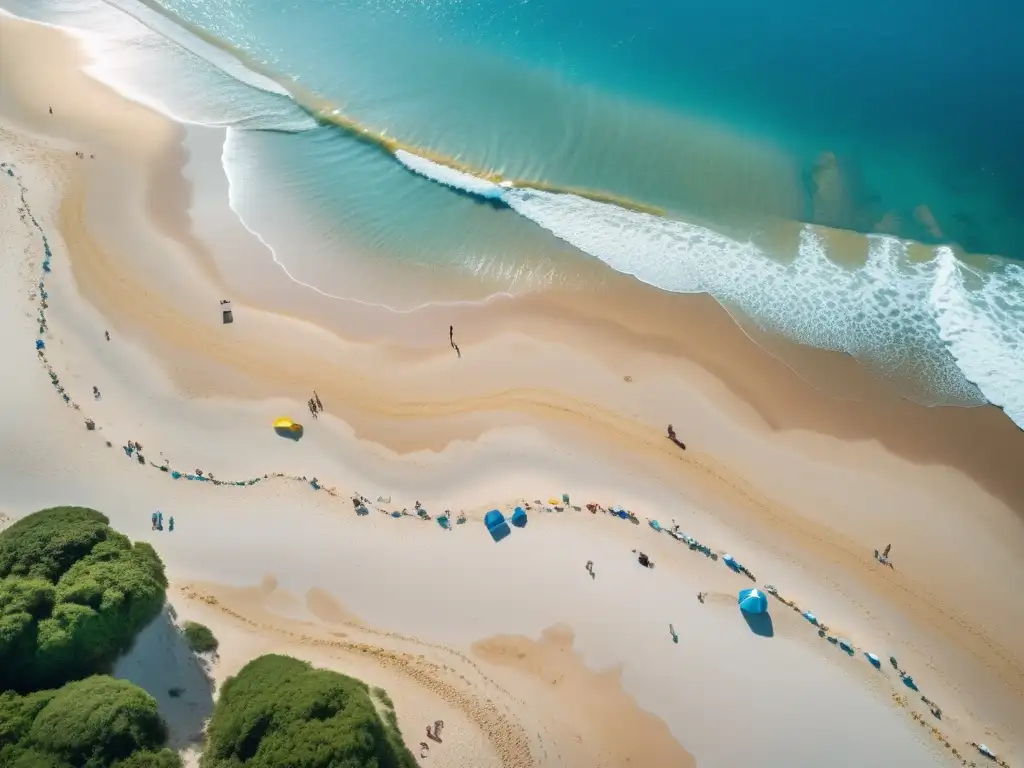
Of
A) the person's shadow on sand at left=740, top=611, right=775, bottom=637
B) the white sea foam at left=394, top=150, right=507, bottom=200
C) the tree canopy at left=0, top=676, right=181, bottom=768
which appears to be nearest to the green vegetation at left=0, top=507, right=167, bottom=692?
the tree canopy at left=0, top=676, right=181, bottom=768

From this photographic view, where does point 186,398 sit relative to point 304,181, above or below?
below

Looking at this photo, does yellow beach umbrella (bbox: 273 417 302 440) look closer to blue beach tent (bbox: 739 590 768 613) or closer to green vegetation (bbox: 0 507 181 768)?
green vegetation (bbox: 0 507 181 768)

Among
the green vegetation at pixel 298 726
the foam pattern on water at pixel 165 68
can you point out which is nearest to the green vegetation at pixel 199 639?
the green vegetation at pixel 298 726

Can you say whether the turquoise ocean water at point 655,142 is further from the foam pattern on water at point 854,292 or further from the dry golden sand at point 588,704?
the dry golden sand at point 588,704

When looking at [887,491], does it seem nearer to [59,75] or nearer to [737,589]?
[737,589]

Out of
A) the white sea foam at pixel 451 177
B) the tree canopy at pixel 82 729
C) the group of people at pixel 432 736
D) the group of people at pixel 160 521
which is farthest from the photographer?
the white sea foam at pixel 451 177

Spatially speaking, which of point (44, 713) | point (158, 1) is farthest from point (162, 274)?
point (158, 1)

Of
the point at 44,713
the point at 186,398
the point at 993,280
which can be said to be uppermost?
the point at 993,280
